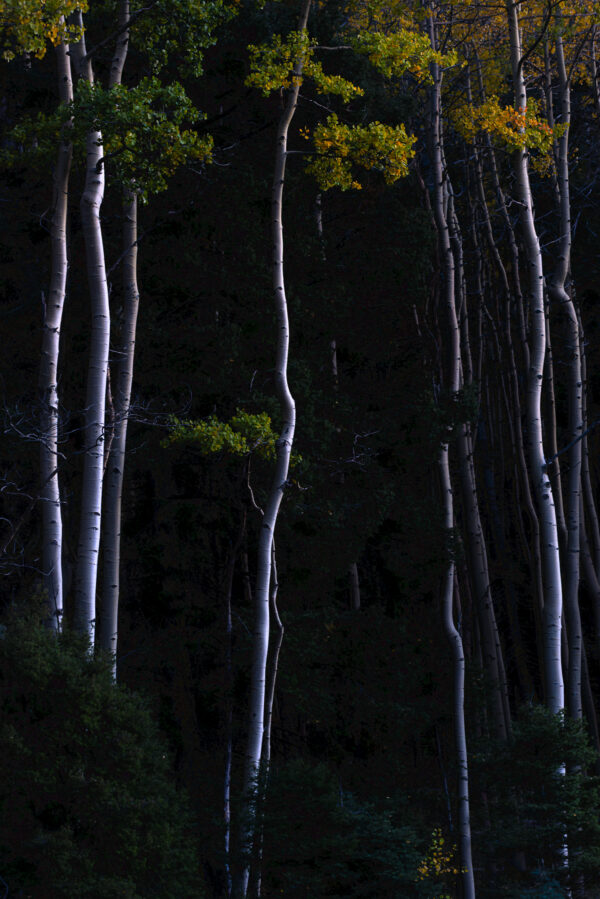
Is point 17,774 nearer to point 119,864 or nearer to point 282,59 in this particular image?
point 119,864

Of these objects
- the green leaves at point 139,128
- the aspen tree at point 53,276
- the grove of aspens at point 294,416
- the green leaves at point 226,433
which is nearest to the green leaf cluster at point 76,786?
the aspen tree at point 53,276

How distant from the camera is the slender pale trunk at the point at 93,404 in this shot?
10086mm

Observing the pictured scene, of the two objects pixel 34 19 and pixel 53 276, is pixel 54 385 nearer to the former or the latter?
pixel 53 276

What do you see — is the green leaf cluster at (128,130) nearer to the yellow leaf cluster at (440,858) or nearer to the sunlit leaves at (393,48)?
the sunlit leaves at (393,48)

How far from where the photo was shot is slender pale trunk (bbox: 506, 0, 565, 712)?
39.4 ft

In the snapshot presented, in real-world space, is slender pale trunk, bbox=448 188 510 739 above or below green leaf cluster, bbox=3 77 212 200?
below

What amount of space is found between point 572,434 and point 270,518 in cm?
510

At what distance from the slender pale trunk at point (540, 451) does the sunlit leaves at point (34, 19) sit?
6.22 metres

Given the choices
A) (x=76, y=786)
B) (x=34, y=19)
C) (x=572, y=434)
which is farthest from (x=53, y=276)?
(x=572, y=434)

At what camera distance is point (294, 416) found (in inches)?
478

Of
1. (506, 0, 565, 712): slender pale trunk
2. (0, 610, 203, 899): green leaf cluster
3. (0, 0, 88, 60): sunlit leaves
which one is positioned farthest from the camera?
(506, 0, 565, 712): slender pale trunk

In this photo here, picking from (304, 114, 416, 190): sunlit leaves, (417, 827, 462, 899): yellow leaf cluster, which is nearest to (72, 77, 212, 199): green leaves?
(304, 114, 416, 190): sunlit leaves

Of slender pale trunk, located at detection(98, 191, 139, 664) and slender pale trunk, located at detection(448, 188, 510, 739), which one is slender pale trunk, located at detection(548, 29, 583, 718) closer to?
slender pale trunk, located at detection(448, 188, 510, 739)

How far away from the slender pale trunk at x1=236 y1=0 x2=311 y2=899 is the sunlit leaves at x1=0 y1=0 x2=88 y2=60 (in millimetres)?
3318
